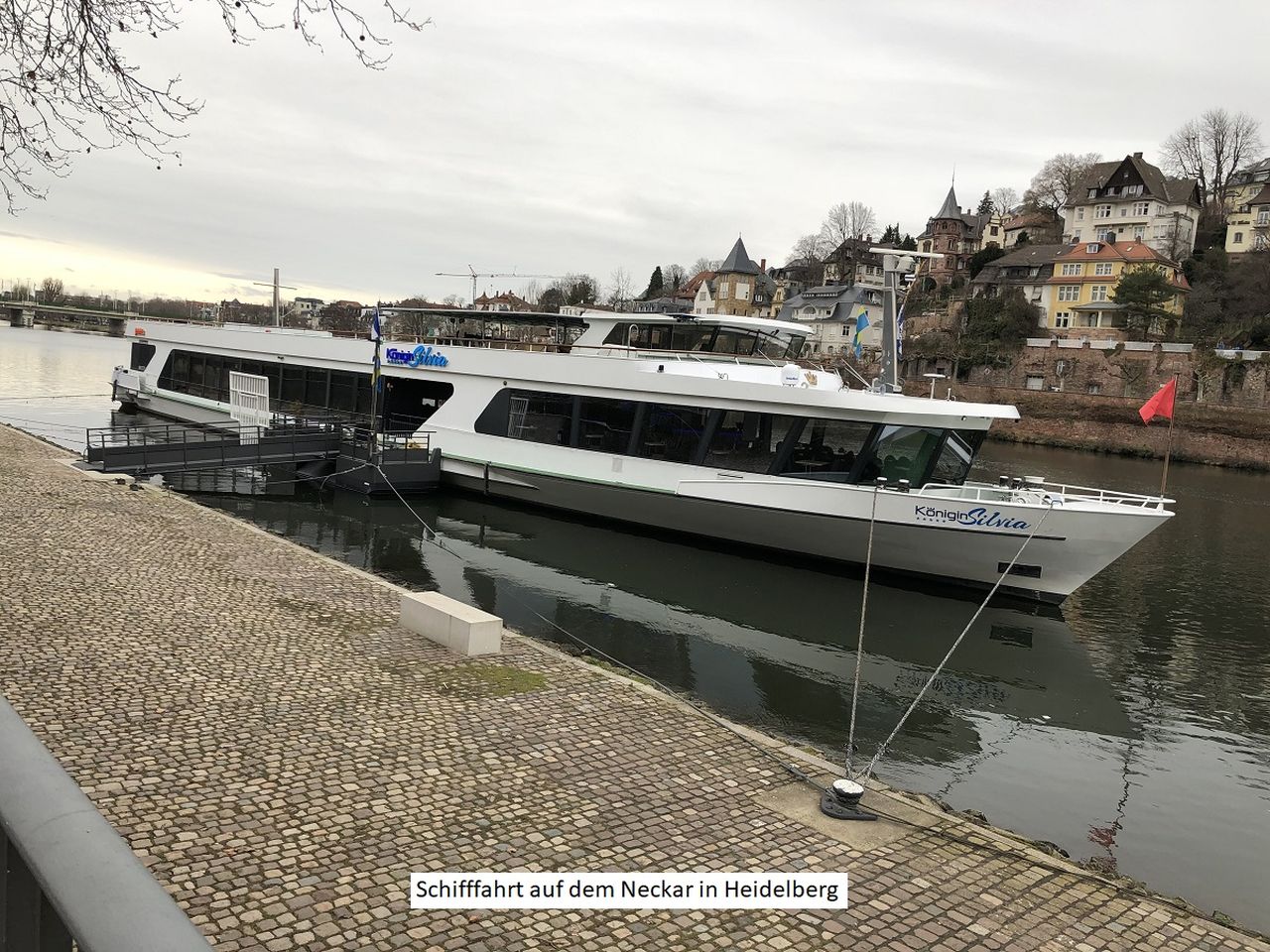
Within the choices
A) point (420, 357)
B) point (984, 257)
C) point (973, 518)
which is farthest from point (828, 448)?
point (984, 257)

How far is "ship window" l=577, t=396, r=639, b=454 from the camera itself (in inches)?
802

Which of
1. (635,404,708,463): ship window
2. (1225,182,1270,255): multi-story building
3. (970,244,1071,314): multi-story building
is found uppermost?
(1225,182,1270,255): multi-story building

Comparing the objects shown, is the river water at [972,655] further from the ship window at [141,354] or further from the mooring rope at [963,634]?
the ship window at [141,354]

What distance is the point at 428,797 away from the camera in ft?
20.4

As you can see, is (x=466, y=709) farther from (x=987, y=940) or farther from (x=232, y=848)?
(x=987, y=940)

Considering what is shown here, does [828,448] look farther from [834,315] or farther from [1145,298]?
[834,315]

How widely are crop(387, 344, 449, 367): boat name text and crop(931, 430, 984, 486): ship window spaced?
13.5 metres

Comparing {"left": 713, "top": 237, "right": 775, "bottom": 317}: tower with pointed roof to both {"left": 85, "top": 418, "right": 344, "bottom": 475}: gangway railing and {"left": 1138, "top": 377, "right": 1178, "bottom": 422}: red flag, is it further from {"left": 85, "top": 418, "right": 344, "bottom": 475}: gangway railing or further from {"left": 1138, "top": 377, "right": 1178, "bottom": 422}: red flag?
{"left": 1138, "top": 377, "right": 1178, "bottom": 422}: red flag

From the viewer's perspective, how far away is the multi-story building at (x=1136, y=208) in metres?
77.1

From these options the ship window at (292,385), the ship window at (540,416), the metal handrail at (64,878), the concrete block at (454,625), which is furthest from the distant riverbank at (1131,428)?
the metal handrail at (64,878)

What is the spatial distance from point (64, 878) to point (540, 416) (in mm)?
21189

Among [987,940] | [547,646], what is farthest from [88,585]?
[987,940]

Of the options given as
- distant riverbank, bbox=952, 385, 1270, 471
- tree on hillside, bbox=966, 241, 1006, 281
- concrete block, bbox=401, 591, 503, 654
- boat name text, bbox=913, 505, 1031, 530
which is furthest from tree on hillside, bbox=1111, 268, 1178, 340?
concrete block, bbox=401, 591, 503, 654

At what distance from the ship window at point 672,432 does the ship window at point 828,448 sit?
2298 millimetres
